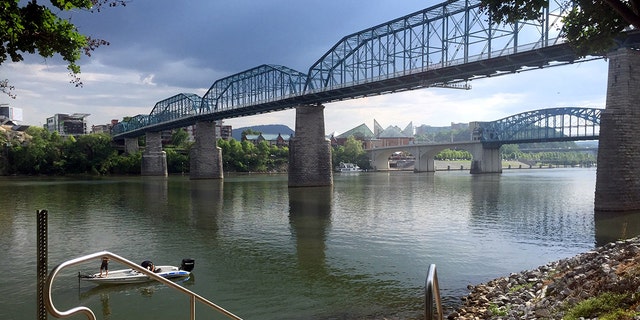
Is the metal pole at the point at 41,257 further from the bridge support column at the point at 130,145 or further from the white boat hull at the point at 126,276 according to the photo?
the bridge support column at the point at 130,145

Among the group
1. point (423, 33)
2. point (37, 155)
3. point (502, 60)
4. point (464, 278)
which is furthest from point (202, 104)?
point (464, 278)

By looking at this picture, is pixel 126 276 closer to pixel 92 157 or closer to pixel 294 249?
pixel 294 249

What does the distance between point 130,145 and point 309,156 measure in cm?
9779

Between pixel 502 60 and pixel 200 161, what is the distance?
256ft

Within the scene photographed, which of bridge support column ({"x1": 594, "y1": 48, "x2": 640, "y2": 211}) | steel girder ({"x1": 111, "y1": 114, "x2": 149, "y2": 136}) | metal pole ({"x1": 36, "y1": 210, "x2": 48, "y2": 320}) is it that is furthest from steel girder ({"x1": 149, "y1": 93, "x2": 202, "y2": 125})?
metal pole ({"x1": 36, "y1": 210, "x2": 48, "y2": 320})

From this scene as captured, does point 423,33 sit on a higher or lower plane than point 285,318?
higher

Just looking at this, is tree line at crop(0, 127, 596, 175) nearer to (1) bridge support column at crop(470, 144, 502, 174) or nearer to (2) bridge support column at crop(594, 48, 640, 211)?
(1) bridge support column at crop(470, 144, 502, 174)

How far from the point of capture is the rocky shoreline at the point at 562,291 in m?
10.5

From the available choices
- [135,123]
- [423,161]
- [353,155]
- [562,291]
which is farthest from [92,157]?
[562,291]

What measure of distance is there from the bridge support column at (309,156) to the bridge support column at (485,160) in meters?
84.8

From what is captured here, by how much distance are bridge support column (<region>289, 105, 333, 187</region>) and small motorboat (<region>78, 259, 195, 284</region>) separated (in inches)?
2304

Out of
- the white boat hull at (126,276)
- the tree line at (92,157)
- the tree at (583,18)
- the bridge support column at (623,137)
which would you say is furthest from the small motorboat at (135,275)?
the tree line at (92,157)

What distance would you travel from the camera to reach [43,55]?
14.8 meters

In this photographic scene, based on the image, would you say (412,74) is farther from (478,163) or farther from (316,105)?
(478,163)
